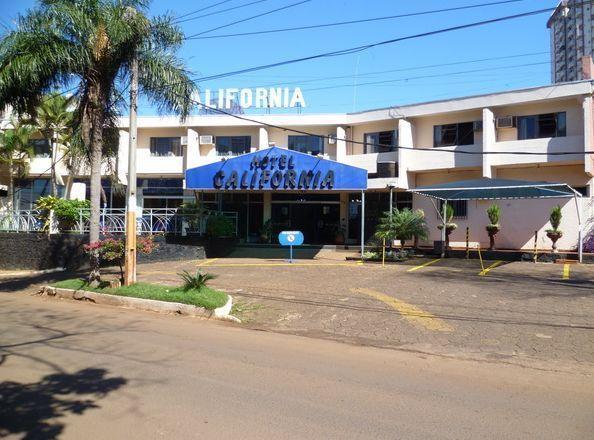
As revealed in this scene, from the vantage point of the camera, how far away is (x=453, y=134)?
87.5ft

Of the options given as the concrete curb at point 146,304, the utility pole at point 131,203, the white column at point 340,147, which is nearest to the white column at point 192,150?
the white column at point 340,147

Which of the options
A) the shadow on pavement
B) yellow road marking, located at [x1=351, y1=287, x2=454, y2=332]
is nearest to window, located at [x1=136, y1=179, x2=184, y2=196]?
yellow road marking, located at [x1=351, y1=287, x2=454, y2=332]

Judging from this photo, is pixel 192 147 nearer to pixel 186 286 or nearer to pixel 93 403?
pixel 186 286

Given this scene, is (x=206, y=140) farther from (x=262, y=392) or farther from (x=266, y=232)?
(x=262, y=392)

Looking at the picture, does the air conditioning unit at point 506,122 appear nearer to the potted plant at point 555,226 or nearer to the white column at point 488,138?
the white column at point 488,138

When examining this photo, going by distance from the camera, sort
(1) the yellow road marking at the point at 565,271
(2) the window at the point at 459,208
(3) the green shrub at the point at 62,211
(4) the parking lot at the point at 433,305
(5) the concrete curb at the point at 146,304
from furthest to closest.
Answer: (2) the window at the point at 459,208 → (3) the green shrub at the point at 62,211 → (1) the yellow road marking at the point at 565,271 → (5) the concrete curb at the point at 146,304 → (4) the parking lot at the point at 433,305

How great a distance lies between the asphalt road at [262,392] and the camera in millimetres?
4781

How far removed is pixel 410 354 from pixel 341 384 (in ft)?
7.41

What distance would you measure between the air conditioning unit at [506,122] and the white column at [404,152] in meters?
4.37

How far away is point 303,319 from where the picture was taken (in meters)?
11.0

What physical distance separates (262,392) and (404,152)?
2255 centimetres

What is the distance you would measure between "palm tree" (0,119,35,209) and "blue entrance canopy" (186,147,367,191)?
13.6m

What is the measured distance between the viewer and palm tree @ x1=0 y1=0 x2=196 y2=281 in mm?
13500

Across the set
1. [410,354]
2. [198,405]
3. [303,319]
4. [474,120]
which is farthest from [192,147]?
[198,405]
